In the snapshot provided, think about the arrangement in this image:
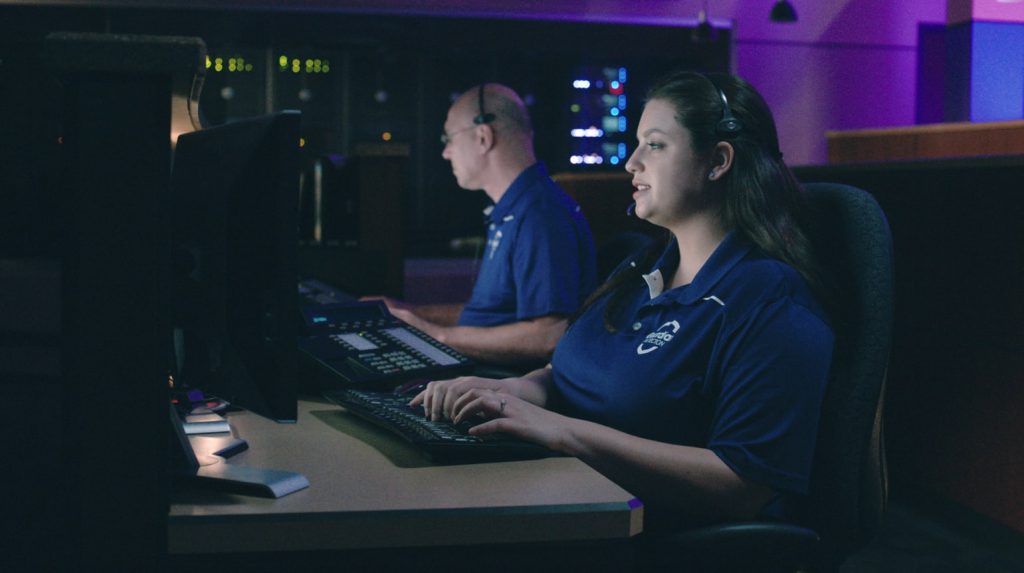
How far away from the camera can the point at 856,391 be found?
116cm

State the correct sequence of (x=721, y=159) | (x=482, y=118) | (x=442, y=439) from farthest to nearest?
→ (x=482, y=118) < (x=721, y=159) < (x=442, y=439)

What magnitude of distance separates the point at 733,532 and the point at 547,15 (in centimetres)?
536

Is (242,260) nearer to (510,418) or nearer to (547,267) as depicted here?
(510,418)

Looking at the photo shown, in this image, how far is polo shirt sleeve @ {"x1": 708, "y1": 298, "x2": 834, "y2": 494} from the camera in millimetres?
1115

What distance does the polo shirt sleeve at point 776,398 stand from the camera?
3.66 ft

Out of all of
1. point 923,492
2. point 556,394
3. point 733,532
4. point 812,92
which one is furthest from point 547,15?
point 733,532

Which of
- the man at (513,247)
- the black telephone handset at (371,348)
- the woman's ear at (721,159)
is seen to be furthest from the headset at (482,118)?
the woman's ear at (721,159)

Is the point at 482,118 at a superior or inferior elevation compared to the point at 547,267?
superior

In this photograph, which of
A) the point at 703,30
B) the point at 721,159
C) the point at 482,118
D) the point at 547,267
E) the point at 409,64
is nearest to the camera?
the point at 721,159

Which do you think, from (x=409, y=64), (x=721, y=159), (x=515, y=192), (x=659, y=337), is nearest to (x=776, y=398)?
(x=659, y=337)

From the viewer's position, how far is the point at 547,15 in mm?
6117

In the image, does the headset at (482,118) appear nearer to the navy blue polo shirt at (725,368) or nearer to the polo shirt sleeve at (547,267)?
the polo shirt sleeve at (547,267)

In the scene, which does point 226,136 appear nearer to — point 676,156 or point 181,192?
point 181,192

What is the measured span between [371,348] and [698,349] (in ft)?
1.86
